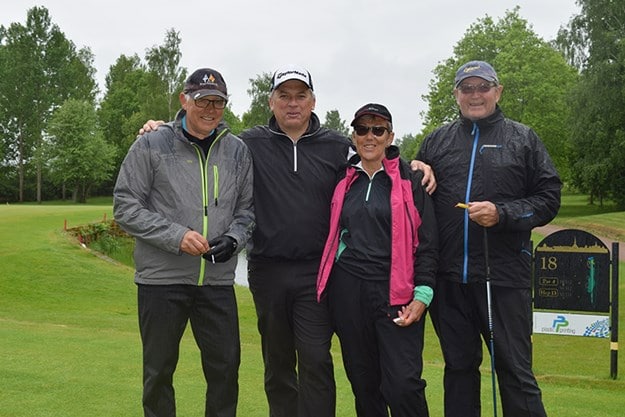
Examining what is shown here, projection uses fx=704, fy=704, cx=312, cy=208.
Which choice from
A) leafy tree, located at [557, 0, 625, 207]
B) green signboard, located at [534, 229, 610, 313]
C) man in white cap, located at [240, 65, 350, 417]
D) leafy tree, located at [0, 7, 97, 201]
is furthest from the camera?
leafy tree, located at [0, 7, 97, 201]

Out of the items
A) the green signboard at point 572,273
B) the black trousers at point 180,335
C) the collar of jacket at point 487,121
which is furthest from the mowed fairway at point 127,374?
the collar of jacket at point 487,121

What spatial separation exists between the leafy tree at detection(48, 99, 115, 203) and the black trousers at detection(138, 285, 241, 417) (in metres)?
59.0

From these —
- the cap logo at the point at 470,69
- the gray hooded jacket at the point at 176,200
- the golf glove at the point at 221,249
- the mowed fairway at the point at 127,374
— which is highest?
the cap logo at the point at 470,69

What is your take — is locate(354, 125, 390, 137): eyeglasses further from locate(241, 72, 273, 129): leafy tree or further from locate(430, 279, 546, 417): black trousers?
locate(241, 72, 273, 129): leafy tree

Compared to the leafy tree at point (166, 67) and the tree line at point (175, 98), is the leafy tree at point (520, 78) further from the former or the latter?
the leafy tree at point (166, 67)

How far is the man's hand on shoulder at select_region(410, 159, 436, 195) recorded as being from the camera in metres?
4.29

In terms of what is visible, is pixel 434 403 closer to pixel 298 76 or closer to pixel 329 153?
pixel 329 153

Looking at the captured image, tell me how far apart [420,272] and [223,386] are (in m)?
1.46

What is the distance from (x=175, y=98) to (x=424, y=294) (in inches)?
2138

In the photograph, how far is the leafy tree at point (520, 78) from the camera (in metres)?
45.4

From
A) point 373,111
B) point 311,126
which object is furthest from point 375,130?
point 311,126

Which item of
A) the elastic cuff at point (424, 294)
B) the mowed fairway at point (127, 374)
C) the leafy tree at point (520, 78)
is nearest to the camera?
the elastic cuff at point (424, 294)

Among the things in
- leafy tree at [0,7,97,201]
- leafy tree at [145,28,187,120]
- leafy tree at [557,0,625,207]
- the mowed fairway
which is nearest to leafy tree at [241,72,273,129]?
leafy tree at [145,28,187,120]

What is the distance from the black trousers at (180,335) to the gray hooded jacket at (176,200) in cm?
9
